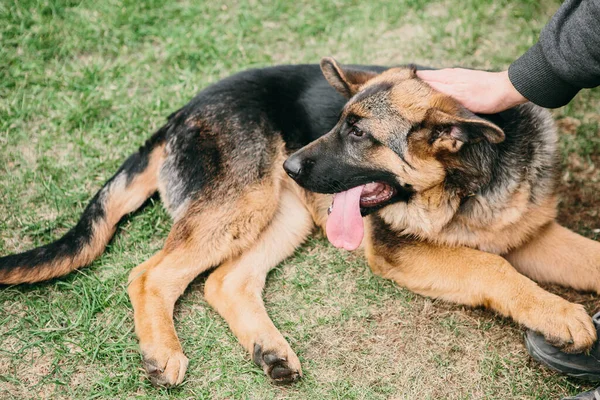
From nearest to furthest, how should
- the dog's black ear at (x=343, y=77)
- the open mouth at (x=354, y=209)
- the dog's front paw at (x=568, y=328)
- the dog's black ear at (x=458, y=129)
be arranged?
the dog's black ear at (x=458, y=129)
the dog's front paw at (x=568, y=328)
the open mouth at (x=354, y=209)
the dog's black ear at (x=343, y=77)

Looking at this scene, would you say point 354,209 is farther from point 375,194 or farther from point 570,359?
point 570,359

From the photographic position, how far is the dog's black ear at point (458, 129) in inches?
128

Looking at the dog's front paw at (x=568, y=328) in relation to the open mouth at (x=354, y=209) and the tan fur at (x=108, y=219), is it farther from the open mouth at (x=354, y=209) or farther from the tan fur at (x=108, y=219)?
the tan fur at (x=108, y=219)

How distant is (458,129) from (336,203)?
1025 millimetres

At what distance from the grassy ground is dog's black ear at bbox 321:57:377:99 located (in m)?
1.33

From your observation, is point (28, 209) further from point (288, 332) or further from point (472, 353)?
point (472, 353)

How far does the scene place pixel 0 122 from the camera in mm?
5461

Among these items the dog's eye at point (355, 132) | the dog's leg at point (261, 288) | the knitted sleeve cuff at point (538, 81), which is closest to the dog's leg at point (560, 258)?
the knitted sleeve cuff at point (538, 81)

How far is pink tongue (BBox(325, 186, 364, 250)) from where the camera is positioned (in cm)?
390

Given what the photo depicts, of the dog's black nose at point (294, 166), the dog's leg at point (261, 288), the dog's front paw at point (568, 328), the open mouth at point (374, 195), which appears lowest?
the dog's front paw at point (568, 328)

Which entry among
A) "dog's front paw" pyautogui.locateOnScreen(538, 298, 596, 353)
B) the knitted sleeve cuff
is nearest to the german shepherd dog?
"dog's front paw" pyautogui.locateOnScreen(538, 298, 596, 353)

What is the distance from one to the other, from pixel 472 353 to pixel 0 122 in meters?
4.77

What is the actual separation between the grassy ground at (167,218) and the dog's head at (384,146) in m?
0.74

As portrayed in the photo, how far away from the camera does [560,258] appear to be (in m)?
4.17
